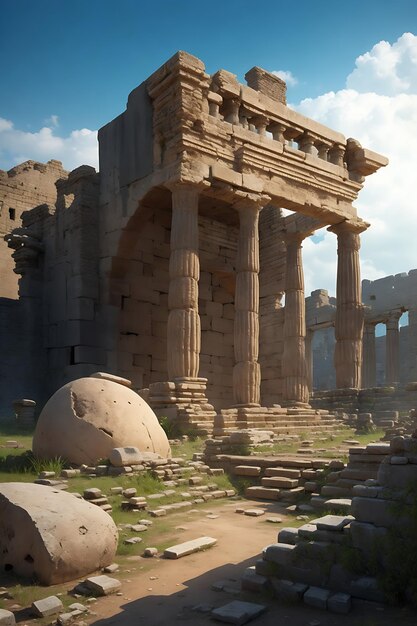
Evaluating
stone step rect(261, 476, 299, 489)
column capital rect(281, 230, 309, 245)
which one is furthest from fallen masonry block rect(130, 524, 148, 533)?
column capital rect(281, 230, 309, 245)

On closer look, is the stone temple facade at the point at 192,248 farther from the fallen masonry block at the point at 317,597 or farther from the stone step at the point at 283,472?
the fallen masonry block at the point at 317,597

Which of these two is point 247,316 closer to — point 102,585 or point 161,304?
point 161,304

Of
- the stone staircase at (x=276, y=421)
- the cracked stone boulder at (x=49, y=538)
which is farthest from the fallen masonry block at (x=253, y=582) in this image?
the stone staircase at (x=276, y=421)

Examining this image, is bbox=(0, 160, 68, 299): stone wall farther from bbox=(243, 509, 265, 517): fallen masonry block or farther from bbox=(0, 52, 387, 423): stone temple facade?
bbox=(243, 509, 265, 517): fallen masonry block

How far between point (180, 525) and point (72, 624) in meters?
2.59

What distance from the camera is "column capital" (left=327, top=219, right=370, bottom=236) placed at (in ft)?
58.1

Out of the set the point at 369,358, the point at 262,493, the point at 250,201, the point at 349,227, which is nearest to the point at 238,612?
the point at 262,493

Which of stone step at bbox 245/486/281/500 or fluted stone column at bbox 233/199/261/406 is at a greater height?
fluted stone column at bbox 233/199/261/406

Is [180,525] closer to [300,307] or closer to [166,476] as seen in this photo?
[166,476]

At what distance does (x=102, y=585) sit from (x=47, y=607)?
502 millimetres

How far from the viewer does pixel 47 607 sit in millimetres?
4074

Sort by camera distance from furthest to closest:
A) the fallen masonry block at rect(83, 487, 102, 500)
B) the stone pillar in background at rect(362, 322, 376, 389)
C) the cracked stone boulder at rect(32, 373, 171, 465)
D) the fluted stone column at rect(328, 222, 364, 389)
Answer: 1. the stone pillar in background at rect(362, 322, 376, 389)
2. the fluted stone column at rect(328, 222, 364, 389)
3. the cracked stone boulder at rect(32, 373, 171, 465)
4. the fallen masonry block at rect(83, 487, 102, 500)

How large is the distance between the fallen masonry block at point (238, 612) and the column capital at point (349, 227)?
14.9 meters

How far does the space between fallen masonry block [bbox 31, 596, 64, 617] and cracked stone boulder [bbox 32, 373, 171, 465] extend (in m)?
3.94
